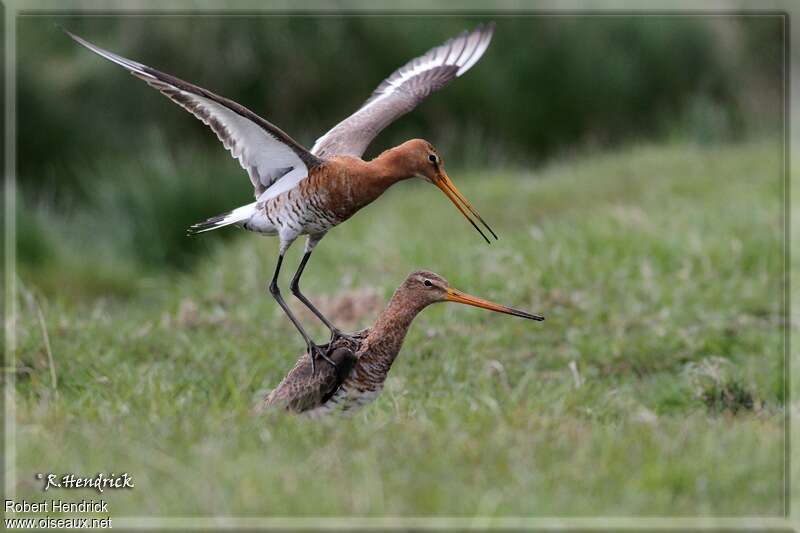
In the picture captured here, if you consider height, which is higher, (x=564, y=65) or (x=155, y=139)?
(x=564, y=65)

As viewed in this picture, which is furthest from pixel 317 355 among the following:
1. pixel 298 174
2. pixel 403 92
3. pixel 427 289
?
pixel 403 92

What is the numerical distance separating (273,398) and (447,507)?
162cm

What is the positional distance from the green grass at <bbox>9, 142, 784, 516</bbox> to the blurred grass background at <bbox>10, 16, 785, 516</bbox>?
21 mm

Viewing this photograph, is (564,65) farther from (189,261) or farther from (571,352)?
(571,352)

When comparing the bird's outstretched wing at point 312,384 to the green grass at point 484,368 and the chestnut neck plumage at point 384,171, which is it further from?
the chestnut neck plumage at point 384,171

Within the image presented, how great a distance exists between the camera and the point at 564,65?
49.8 ft

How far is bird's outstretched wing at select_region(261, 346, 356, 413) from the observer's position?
209 inches

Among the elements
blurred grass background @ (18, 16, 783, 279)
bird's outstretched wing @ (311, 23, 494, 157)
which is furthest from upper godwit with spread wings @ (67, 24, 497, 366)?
blurred grass background @ (18, 16, 783, 279)

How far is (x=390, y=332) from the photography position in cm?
556

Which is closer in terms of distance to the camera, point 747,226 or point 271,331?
point 271,331

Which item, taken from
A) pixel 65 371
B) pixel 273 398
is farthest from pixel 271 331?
pixel 273 398
